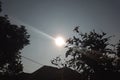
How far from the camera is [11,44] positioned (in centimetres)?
3094

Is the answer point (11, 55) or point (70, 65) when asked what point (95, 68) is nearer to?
point (70, 65)

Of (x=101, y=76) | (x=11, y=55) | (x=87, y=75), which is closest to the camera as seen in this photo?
(x=101, y=76)

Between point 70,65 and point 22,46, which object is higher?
point 22,46

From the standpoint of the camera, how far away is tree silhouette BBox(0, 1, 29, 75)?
30.4 meters

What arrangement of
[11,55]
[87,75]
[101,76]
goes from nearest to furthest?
1. [101,76]
2. [87,75]
3. [11,55]

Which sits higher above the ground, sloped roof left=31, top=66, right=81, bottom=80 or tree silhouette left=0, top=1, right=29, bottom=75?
tree silhouette left=0, top=1, right=29, bottom=75

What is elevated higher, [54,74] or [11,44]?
[11,44]

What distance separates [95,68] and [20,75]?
14374 mm

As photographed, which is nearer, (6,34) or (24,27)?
(6,34)

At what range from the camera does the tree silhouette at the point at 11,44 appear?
99.8ft

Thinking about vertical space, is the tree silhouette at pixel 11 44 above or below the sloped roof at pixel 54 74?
above

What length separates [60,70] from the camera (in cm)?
3325

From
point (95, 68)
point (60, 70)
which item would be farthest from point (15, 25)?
point (95, 68)

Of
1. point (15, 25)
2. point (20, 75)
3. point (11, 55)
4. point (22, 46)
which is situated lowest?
point (20, 75)
